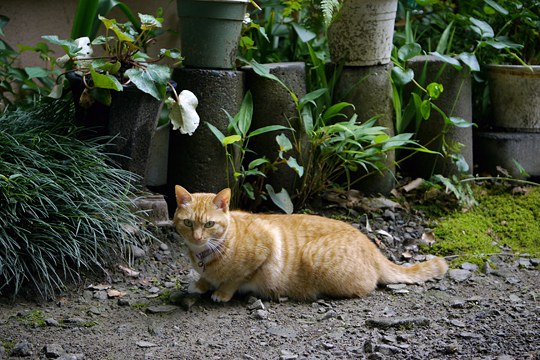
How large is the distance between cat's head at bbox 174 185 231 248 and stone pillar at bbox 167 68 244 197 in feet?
3.10

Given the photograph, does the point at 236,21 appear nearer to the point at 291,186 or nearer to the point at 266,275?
the point at 291,186

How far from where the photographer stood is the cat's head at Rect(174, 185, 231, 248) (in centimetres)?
416

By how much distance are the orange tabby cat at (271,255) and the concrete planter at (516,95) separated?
227 cm

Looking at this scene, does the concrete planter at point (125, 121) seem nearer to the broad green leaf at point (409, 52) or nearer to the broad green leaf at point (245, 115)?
the broad green leaf at point (245, 115)

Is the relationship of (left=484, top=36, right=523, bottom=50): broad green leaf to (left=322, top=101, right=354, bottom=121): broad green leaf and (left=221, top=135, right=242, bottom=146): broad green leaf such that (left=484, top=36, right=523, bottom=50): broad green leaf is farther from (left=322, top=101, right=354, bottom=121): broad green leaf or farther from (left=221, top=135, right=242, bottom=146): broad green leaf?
(left=221, top=135, right=242, bottom=146): broad green leaf

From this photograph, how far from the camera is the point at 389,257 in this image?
518 cm

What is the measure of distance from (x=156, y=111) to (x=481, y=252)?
2.25 meters

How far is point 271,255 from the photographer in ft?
14.3

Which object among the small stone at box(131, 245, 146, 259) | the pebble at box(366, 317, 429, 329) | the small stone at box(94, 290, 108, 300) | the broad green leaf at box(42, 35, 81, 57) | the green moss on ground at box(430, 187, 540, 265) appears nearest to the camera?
the pebble at box(366, 317, 429, 329)

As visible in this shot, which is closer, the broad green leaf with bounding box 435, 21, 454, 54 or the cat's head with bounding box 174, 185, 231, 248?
the cat's head with bounding box 174, 185, 231, 248

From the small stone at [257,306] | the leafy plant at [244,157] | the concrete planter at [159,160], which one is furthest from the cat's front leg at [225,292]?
the concrete planter at [159,160]

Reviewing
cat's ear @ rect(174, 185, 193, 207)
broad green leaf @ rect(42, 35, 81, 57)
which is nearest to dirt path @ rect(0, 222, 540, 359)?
cat's ear @ rect(174, 185, 193, 207)

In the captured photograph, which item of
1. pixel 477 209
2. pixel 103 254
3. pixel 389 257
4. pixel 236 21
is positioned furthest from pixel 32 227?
pixel 477 209

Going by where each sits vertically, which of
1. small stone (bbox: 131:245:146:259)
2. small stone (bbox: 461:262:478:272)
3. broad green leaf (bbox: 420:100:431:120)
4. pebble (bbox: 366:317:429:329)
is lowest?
pebble (bbox: 366:317:429:329)
